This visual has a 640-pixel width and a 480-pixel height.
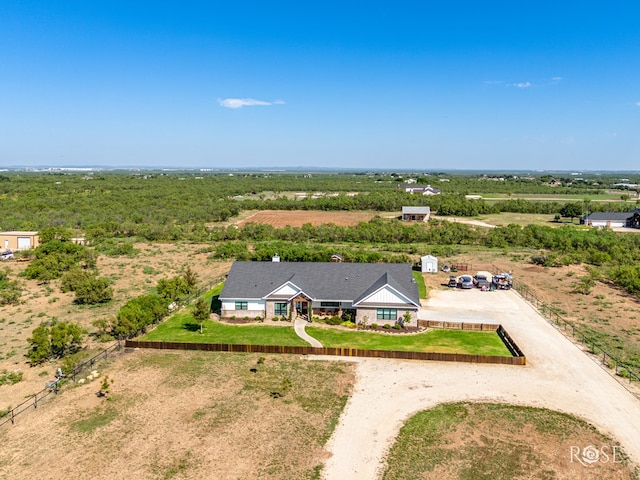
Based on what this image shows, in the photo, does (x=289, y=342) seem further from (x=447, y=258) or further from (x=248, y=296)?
(x=447, y=258)

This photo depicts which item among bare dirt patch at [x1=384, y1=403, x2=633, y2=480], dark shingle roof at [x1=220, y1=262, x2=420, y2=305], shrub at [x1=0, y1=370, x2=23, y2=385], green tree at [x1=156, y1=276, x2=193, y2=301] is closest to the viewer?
bare dirt patch at [x1=384, y1=403, x2=633, y2=480]

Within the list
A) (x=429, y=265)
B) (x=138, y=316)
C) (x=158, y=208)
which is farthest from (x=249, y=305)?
(x=158, y=208)

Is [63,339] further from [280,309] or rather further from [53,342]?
[280,309]

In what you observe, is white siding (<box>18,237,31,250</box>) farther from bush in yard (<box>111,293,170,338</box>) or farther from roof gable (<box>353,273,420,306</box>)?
roof gable (<box>353,273,420,306</box>)

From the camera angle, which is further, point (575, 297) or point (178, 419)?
point (575, 297)

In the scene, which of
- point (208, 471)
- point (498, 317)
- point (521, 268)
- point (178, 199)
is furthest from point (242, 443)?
point (178, 199)

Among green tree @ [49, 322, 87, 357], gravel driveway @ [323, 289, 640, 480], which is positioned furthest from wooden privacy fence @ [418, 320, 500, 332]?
green tree @ [49, 322, 87, 357]
